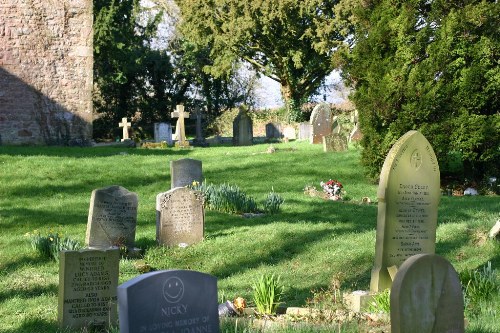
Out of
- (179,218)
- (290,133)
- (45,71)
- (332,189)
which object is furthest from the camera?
(290,133)

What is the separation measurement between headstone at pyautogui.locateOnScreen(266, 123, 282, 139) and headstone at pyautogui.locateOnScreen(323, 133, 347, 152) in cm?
1480

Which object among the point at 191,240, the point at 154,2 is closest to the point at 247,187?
the point at 191,240

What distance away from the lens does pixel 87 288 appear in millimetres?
8102

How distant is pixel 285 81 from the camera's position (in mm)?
44281

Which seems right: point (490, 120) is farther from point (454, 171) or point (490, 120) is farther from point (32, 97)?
point (32, 97)

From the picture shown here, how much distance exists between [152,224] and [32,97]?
13.8 meters

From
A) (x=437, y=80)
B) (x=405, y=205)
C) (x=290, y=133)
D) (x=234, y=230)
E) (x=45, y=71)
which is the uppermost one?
(x=45, y=71)

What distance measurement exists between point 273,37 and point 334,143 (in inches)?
685

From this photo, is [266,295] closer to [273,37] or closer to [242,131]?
[242,131]

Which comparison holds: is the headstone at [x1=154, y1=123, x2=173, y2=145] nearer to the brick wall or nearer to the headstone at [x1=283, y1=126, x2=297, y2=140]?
the headstone at [x1=283, y1=126, x2=297, y2=140]

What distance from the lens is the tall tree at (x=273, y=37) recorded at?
130ft

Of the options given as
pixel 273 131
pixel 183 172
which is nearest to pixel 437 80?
pixel 183 172

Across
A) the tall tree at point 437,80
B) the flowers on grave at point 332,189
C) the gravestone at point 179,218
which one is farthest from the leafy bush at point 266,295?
the tall tree at point 437,80

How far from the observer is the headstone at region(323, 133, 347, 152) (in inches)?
995
